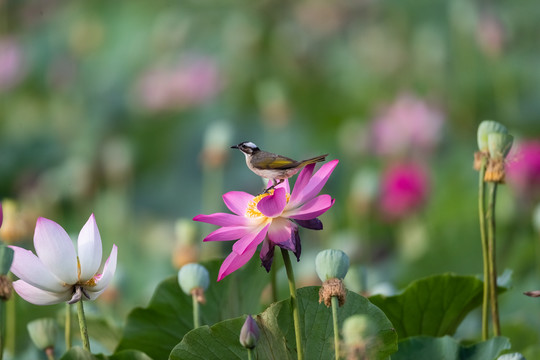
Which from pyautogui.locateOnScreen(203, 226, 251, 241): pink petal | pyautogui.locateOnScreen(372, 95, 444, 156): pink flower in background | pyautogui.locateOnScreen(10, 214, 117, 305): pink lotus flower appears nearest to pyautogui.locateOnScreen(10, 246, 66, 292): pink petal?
pyautogui.locateOnScreen(10, 214, 117, 305): pink lotus flower

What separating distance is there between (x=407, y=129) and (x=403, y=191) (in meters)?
0.27

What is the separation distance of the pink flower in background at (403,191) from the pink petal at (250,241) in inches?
50.8

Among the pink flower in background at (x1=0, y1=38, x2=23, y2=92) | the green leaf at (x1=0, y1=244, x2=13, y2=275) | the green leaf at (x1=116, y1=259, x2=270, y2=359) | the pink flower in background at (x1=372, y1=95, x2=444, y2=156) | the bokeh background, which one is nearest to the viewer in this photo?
the green leaf at (x1=0, y1=244, x2=13, y2=275)

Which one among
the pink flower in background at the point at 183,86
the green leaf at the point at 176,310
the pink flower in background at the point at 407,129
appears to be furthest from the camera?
the pink flower in background at the point at 183,86

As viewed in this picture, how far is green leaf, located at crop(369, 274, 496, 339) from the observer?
25.6 inches

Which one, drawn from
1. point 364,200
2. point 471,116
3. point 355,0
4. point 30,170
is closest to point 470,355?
point 364,200

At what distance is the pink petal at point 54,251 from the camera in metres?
0.52

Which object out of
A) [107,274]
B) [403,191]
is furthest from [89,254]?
[403,191]

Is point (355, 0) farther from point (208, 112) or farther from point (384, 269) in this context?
point (384, 269)

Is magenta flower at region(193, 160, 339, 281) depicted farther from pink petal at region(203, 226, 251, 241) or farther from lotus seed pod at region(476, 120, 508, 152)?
lotus seed pod at region(476, 120, 508, 152)

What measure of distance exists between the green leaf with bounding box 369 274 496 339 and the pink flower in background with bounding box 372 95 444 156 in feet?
4.29

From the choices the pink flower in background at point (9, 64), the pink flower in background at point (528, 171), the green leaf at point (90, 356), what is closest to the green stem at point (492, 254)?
the green leaf at point (90, 356)

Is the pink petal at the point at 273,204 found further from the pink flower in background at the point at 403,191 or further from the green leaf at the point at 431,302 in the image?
the pink flower in background at the point at 403,191

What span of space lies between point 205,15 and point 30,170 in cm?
139
